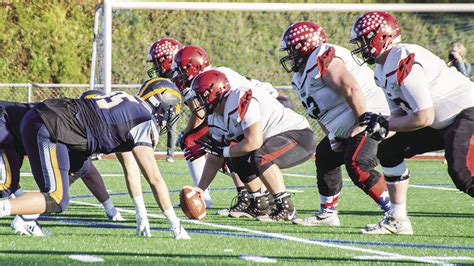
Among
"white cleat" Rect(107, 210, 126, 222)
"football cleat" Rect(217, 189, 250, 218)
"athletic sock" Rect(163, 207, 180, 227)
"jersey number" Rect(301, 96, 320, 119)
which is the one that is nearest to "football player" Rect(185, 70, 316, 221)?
"football cleat" Rect(217, 189, 250, 218)

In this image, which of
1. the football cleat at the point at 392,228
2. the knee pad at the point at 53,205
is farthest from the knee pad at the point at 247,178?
the knee pad at the point at 53,205

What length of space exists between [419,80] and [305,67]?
117cm

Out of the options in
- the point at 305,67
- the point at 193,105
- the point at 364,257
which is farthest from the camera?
the point at 193,105

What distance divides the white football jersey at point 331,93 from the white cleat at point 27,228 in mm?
2208

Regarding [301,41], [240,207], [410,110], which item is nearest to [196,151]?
[240,207]

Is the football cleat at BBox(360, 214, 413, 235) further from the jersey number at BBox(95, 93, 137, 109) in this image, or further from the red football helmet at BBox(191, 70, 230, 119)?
the jersey number at BBox(95, 93, 137, 109)

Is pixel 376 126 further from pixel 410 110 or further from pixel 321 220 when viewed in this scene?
pixel 321 220

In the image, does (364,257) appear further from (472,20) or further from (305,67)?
(472,20)

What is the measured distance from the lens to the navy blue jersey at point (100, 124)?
6.32 meters

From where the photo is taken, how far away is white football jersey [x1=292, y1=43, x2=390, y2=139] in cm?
724

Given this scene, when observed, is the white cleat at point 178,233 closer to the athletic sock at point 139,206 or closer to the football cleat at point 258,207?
the athletic sock at point 139,206

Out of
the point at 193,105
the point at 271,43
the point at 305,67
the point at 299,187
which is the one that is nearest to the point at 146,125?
the point at 305,67

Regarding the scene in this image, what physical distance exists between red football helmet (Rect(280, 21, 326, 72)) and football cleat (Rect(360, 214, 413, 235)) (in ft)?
4.54

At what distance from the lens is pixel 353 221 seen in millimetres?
7945
